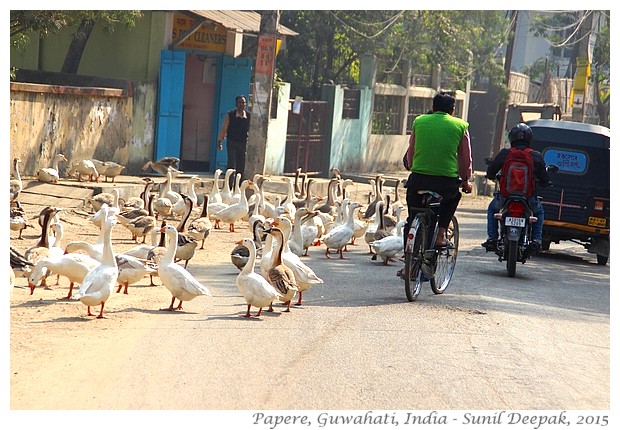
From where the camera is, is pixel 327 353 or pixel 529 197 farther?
pixel 529 197

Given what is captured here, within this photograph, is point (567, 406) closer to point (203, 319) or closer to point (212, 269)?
point (203, 319)

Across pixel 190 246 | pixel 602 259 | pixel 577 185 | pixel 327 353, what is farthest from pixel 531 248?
pixel 327 353

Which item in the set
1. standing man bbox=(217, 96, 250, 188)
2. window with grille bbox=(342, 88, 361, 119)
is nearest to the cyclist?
standing man bbox=(217, 96, 250, 188)

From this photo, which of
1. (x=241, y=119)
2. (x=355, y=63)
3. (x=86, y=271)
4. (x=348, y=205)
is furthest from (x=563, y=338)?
(x=355, y=63)

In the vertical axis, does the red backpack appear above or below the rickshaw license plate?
above

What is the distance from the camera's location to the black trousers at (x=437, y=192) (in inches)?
429

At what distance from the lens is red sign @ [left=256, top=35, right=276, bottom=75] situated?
2200 centimetres

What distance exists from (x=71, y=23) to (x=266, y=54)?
160 inches

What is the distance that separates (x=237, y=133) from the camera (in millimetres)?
22656

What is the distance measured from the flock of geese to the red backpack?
1.62 metres

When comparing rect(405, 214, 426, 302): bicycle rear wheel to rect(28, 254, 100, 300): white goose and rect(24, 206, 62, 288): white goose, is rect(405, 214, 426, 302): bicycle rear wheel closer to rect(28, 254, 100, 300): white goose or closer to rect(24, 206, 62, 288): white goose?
rect(28, 254, 100, 300): white goose

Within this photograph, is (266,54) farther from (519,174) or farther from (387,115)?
(387,115)

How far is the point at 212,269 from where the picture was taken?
13367 mm

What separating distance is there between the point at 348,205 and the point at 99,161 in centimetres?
645
